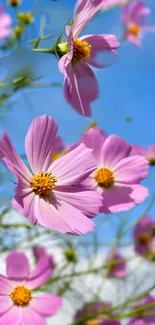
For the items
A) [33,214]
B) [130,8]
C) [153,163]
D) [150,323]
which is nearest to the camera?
[33,214]

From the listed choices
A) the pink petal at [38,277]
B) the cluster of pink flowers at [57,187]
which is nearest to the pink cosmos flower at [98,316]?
the pink petal at [38,277]

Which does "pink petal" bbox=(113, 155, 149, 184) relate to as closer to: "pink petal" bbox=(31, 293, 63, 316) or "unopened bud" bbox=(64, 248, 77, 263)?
"pink petal" bbox=(31, 293, 63, 316)

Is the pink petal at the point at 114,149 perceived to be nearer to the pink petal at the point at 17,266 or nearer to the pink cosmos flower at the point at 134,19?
the pink petal at the point at 17,266

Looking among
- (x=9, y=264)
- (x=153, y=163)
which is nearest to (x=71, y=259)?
(x=153, y=163)

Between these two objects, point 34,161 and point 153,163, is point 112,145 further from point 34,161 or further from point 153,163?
point 153,163

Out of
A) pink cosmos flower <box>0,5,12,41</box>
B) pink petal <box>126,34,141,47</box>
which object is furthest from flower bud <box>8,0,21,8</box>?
pink petal <box>126,34,141,47</box>

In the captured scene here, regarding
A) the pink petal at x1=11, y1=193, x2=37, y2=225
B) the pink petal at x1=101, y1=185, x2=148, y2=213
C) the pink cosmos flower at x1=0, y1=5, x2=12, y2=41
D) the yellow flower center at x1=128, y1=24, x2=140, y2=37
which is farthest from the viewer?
the yellow flower center at x1=128, y1=24, x2=140, y2=37

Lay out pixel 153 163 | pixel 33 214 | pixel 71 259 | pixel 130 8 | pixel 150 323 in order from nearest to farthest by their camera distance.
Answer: pixel 33 214 → pixel 153 163 → pixel 150 323 → pixel 71 259 → pixel 130 8
